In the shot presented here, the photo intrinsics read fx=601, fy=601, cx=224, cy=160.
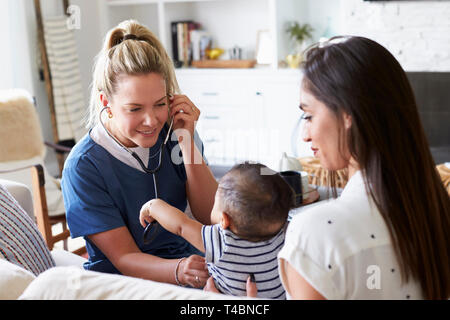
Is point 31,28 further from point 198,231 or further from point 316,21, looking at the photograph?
point 198,231

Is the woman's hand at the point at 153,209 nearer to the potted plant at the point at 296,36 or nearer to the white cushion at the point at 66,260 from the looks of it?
the white cushion at the point at 66,260

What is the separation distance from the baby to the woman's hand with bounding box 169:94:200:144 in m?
0.37

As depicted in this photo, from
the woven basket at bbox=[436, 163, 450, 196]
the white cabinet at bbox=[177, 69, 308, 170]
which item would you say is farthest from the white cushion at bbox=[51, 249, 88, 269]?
the white cabinet at bbox=[177, 69, 308, 170]

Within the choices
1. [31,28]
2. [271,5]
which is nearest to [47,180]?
[31,28]

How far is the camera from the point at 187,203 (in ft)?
5.85

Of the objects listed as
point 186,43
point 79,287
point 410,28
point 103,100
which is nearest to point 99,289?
point 79,287

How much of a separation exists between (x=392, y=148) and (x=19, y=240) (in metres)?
1.16

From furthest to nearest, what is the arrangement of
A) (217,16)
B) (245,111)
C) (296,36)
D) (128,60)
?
(217,16)
(245,111)
(296,36)
(128,60)

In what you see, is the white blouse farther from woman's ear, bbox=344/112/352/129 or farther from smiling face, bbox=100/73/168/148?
smiling face, bbox=100/73/168/148

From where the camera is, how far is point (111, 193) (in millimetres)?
1605

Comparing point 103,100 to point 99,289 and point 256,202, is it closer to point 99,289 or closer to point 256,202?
point 256,202

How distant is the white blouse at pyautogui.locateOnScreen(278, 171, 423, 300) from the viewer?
0.88m

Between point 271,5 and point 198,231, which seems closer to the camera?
point 198,231
